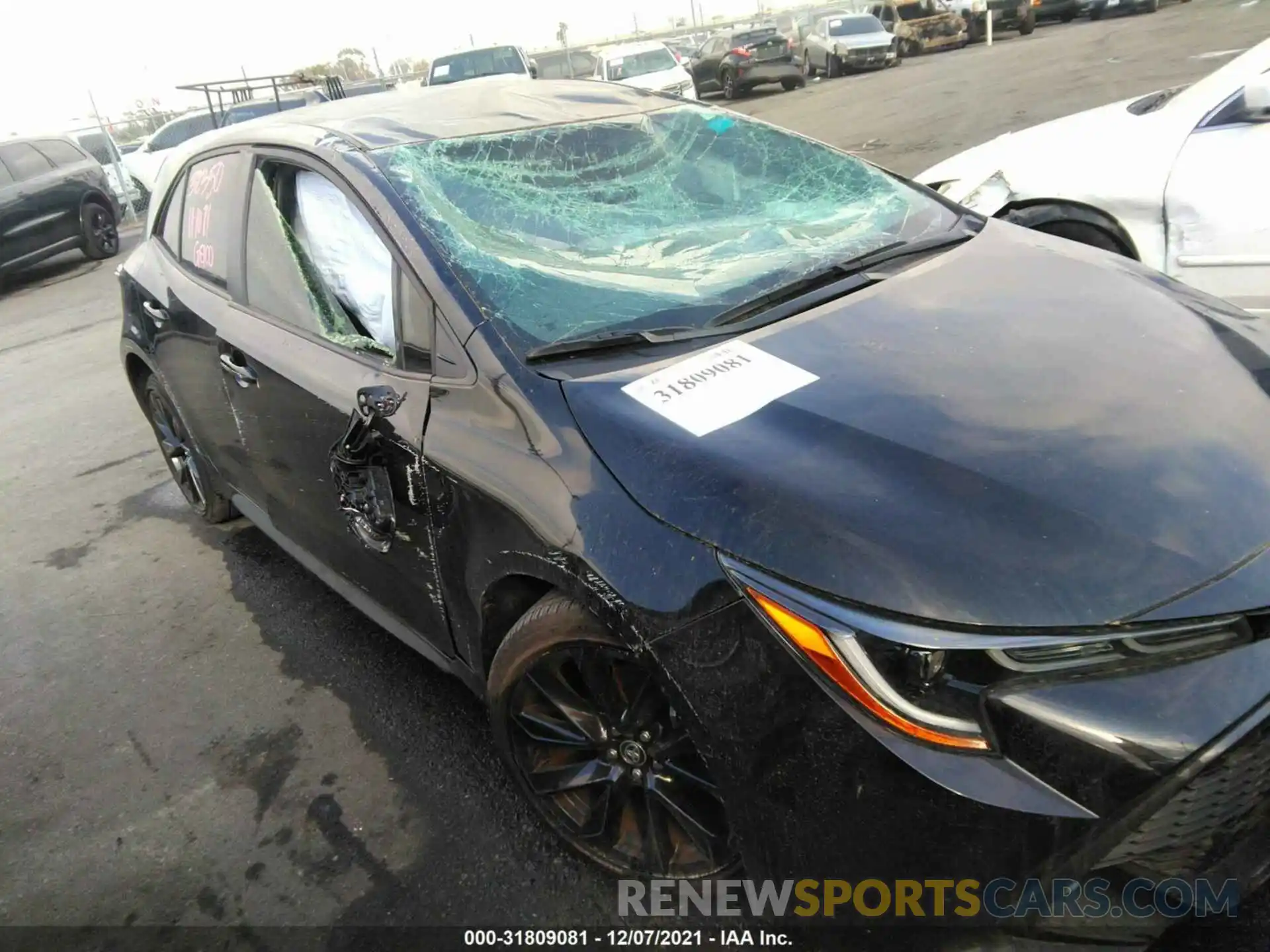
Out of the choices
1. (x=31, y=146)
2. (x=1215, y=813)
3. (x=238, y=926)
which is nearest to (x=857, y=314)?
(x=1215, y=813)

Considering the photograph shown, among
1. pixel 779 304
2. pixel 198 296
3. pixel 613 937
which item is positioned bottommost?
pixel 613 937

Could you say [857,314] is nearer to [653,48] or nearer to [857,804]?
[857,804]

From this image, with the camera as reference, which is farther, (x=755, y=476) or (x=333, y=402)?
(x=333, y=402)

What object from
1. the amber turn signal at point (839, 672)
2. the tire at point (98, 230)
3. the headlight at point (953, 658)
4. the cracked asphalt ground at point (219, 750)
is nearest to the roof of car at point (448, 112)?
the cracked asphalt ground at point (219, 750)

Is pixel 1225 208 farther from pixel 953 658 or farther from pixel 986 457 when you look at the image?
pixel 953 658

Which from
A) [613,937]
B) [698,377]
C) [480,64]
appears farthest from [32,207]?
[613,937]

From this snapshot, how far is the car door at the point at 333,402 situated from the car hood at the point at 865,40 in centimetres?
2074

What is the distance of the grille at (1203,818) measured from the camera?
138 cm

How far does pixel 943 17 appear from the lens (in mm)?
22750

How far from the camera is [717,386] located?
198 centimetres

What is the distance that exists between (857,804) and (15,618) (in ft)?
12.6

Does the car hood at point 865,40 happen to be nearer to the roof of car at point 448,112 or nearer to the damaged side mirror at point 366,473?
the roof of car at point 448,112

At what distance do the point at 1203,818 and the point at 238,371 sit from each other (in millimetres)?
2829

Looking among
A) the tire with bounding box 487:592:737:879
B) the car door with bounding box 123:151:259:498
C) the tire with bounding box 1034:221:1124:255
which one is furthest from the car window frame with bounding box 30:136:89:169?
the tire with bounding box 487:592:737:879
